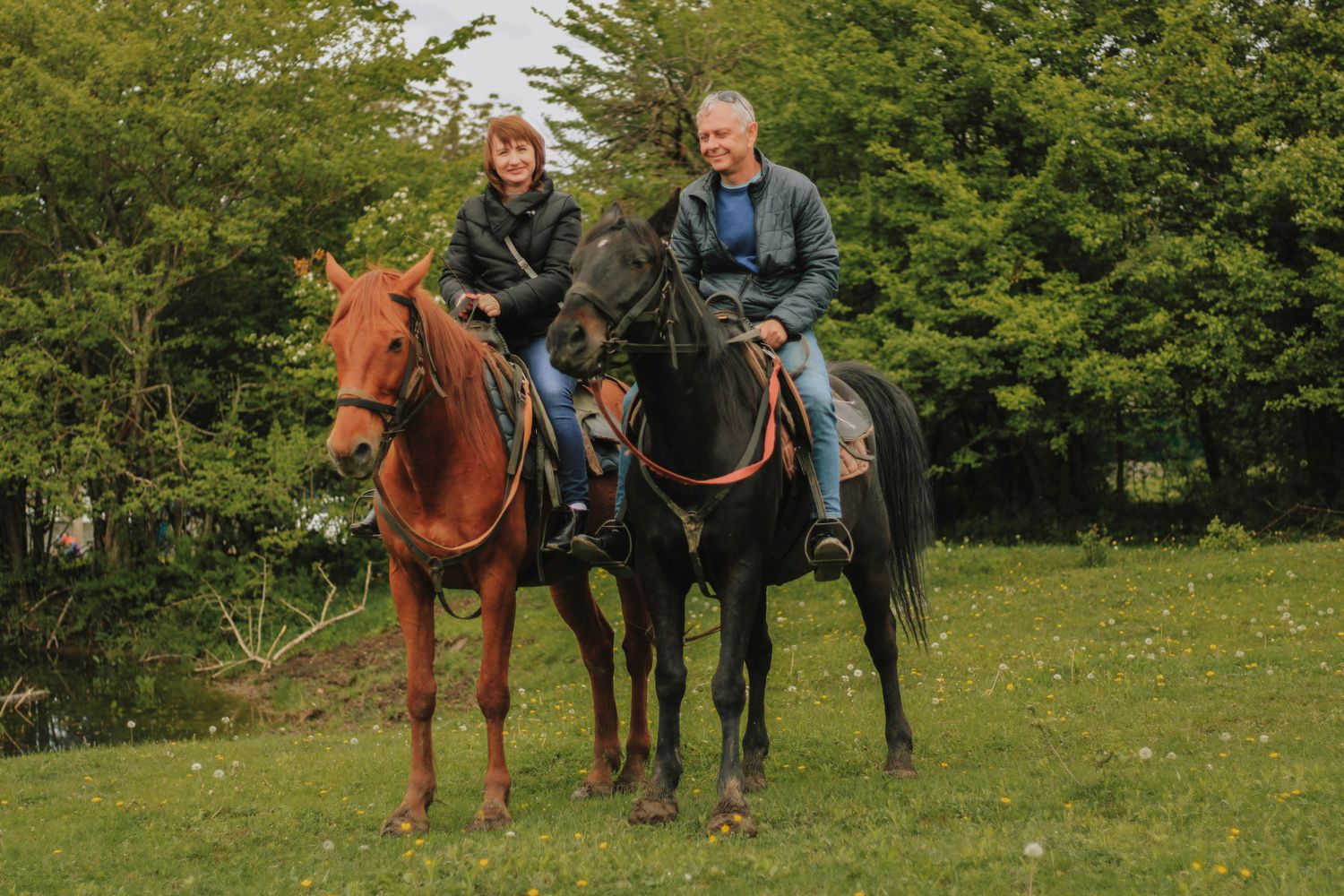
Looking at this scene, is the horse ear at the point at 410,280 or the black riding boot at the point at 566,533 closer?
the horse ear at the point at 410,280

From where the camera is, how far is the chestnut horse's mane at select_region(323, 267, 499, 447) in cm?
663

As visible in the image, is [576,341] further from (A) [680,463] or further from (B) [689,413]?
(A) [680,463]

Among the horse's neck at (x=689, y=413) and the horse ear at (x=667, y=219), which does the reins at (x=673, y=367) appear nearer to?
the horse's neck at (x=689, y=413)

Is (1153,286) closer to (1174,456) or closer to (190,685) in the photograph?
(1174,456)

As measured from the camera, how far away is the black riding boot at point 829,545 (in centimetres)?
712

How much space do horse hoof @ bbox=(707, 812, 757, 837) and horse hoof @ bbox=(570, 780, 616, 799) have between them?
1857mm

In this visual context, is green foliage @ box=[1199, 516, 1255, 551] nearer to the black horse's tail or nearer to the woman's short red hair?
the black horse's tail

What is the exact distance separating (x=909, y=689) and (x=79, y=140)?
63.1 feet

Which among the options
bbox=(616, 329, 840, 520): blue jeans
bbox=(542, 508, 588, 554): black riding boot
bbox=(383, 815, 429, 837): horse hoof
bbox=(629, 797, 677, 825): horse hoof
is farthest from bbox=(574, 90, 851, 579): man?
bbox=(383, 815, 429, 837): horse hoof

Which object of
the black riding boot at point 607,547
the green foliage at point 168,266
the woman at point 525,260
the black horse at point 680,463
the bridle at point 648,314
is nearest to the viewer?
the bridle at point 648,314

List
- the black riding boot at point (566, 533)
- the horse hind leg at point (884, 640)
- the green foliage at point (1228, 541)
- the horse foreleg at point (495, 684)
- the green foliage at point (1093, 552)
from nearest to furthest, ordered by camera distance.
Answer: the horse foreleg at point (495, 684)
the black riding boot at point (566, 533)
the horse hind leg at point (884, 640)
the green foliage at point (1093, 552)
the green foliage at point (1228, 541)

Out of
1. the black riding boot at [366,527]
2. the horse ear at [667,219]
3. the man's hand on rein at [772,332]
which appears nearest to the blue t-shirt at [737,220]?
the man's hand on rein at [772,332]

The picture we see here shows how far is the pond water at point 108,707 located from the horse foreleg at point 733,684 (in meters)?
10.7

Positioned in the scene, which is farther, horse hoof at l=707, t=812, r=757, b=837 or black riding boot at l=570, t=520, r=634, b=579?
black riding boot at l=570, t=520, r=634, b=579
